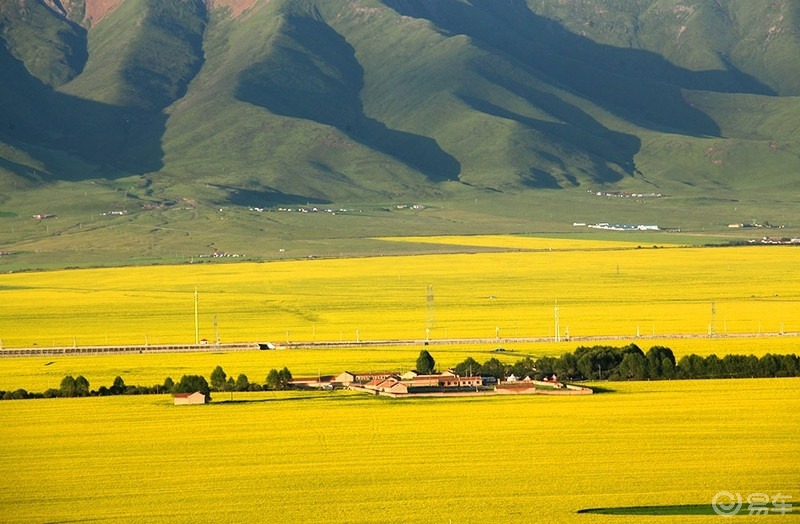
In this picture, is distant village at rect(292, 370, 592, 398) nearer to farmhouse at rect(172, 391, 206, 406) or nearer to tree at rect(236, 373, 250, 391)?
tree at rect(236, 373, 250, 391)

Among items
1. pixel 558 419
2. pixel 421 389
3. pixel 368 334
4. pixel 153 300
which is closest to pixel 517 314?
pixel 368 334

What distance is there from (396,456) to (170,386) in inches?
718

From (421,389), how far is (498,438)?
43.5 ft

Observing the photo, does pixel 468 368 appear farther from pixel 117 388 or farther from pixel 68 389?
pixel 68 389

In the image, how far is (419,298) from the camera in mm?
102750

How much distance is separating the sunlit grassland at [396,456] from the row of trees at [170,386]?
2.60 metres

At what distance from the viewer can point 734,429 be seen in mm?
45969

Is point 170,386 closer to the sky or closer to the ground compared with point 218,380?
closer to the ground

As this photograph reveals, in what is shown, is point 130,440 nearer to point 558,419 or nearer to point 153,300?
point 558,419

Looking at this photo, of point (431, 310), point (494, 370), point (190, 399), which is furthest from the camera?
point (431, 310)

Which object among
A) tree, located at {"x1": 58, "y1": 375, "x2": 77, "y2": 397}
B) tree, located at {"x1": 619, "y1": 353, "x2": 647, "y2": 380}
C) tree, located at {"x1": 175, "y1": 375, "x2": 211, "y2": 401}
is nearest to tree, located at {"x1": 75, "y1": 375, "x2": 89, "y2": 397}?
tree, located at {"x1": 58, "y1": 375, "x2": 77, "y2": 397}

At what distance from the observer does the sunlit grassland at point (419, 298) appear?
8356 centimetres

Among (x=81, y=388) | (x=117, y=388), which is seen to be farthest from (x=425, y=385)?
(x=81, y=388)

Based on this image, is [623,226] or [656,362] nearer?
[656,362]
